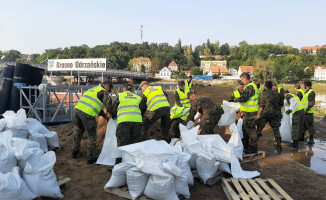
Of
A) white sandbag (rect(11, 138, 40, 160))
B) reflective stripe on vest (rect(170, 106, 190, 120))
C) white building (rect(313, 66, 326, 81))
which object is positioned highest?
white building (rect(313, 66, 326, 81))

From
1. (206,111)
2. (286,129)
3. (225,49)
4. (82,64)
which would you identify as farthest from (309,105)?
(225,49)

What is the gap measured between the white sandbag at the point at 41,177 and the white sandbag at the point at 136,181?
3.18 ft

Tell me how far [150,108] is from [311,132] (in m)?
5.12

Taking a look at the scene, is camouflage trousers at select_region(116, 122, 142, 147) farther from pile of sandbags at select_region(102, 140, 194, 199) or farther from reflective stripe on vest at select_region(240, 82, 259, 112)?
reflective stripe on vest at select_region(240, 82, 259, 112)

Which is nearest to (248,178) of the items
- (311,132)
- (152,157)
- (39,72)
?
(152,157)

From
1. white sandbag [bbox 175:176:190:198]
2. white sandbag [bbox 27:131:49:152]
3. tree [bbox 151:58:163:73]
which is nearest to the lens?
white sandbag [bbox 175:176:190:198]

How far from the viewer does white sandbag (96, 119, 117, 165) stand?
4829mm

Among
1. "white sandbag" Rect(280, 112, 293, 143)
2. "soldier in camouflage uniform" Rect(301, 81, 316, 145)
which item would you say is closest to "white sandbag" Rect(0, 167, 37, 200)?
"white sandbag" Rect(280, 112, 293, 143)

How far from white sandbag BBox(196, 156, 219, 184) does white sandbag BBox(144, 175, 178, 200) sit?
85cm

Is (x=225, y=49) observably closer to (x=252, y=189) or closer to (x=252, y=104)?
(x=252, y=104)

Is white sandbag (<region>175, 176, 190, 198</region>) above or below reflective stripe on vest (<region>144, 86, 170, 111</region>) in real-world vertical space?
below

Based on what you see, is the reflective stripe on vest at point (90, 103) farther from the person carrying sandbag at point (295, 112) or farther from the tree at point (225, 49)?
the tree at point (225, 49)

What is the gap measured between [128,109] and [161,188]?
5.57 ft

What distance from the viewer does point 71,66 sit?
12711mm
